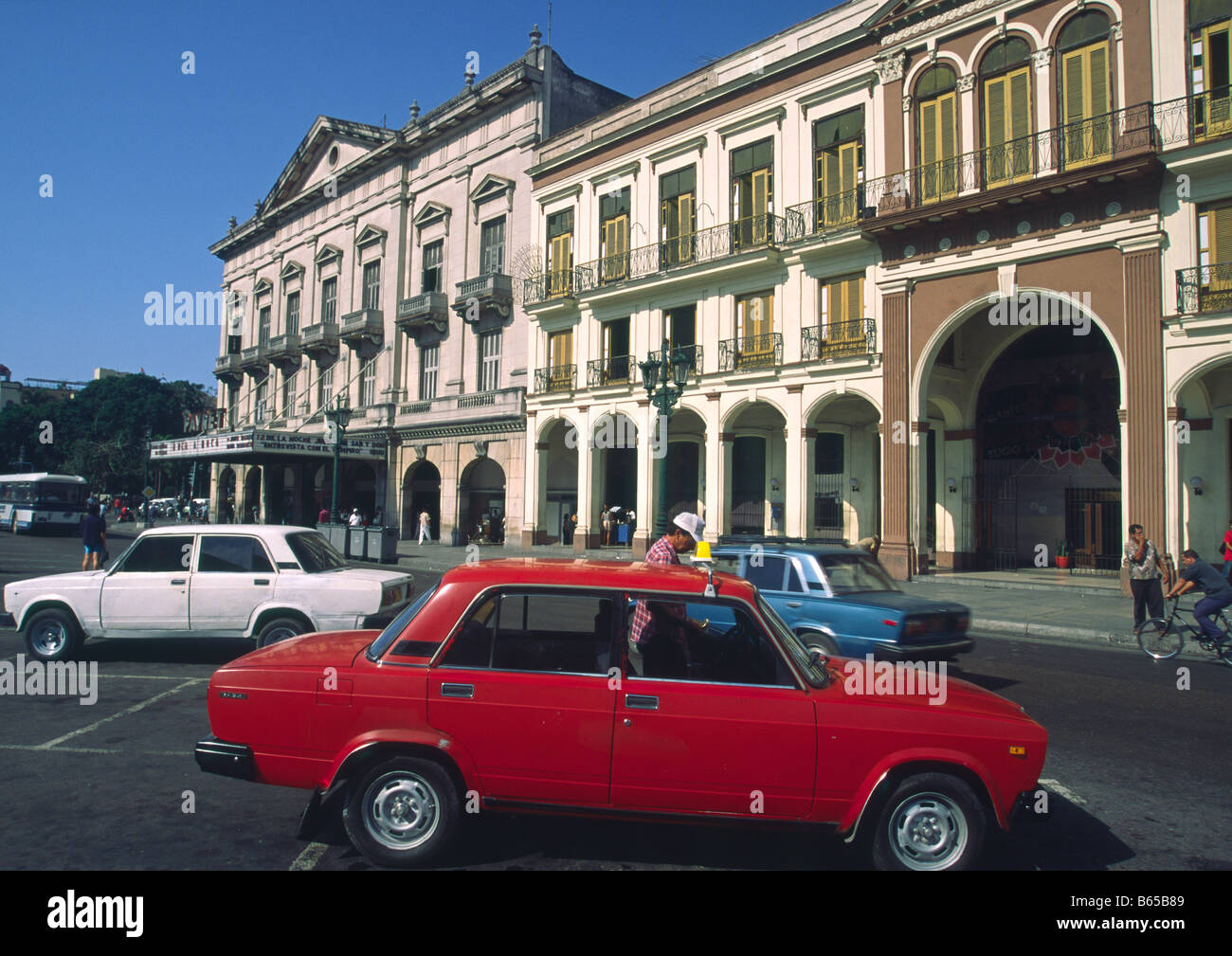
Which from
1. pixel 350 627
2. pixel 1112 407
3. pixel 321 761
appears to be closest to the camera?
pixel 321 761

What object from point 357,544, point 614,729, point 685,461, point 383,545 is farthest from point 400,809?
point 685,461

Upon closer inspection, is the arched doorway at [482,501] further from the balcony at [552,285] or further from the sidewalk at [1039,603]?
the sidewalk at [1039,603]

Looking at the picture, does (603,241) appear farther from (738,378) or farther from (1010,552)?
(1010,552)

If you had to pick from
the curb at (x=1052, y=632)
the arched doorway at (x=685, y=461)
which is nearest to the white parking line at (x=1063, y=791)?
the curb at (x=1052, y=632)

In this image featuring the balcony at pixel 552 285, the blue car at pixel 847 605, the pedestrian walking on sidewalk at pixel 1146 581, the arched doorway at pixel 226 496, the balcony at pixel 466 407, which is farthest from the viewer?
the arched doorway at pixel 226 496

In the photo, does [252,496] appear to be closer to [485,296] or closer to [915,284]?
[485,296]

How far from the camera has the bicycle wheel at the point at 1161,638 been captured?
10737 mm

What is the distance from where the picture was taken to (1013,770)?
3844 mm

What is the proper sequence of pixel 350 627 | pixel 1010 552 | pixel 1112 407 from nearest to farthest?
pixel 350 627 < pixel 1112 407 < pixel 1010 552

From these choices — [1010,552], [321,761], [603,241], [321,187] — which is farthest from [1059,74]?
[321,187]

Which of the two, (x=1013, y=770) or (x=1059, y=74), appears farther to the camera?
(x=1059, y=74)

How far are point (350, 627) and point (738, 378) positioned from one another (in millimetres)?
16769
